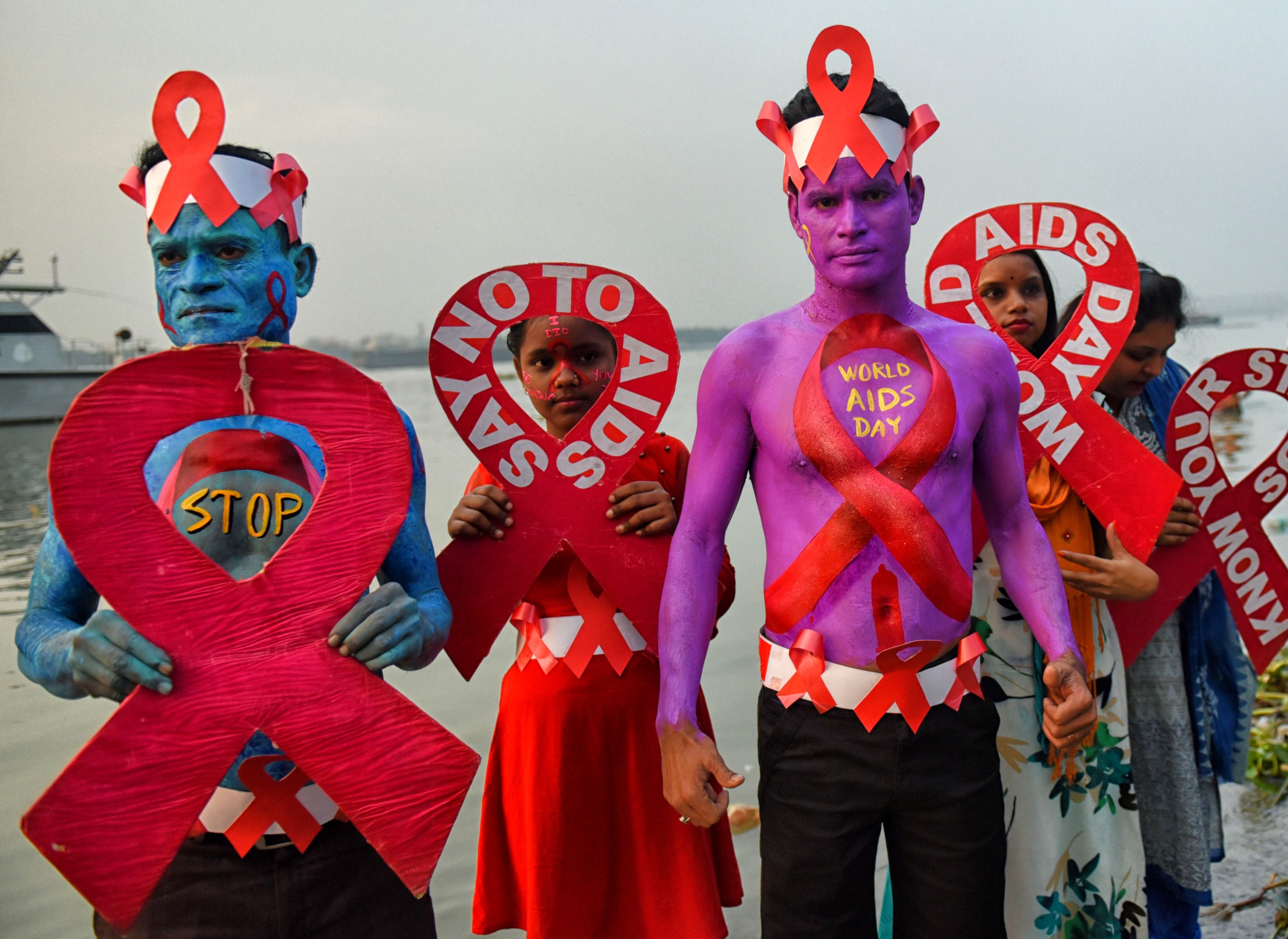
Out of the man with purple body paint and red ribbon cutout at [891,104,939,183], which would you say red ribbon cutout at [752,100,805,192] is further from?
red ribbon cutout at [891,104,939,183]

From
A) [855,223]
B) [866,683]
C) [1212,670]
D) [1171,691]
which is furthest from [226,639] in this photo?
[1212,670]

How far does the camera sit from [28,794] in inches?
157

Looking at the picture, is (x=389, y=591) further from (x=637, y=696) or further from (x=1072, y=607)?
(x=1072, y=607)

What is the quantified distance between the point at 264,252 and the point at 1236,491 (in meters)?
2.53

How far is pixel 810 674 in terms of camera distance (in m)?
1.74

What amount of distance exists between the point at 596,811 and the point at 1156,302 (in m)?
2.06

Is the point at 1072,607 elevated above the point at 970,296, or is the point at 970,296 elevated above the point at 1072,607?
the point at 970,296

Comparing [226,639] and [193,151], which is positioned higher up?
[193,151]

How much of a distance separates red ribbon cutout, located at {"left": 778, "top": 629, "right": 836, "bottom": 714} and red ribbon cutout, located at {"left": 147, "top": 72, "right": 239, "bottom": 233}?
1.29 m

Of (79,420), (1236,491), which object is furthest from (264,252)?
(1236,491)

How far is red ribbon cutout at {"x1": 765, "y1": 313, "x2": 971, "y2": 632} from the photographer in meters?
1.73

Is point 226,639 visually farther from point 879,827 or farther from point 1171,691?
point 1171,691

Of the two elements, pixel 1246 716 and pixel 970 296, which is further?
pixel 1246 716

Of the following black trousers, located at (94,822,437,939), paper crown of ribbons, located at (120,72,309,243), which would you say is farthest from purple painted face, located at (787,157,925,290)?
black trousers, located at (94,822,437,939)
